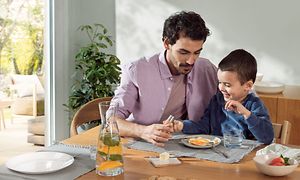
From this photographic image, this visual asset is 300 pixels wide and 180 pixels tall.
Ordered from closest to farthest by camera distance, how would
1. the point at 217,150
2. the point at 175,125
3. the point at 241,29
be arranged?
the point at 217,150
the point at 175,125
the point at 241,29

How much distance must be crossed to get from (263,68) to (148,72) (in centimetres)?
152

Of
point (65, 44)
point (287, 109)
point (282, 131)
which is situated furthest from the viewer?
point (65, 44)

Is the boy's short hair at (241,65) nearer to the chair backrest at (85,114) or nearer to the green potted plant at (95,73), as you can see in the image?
the chair backrest at (85,114)

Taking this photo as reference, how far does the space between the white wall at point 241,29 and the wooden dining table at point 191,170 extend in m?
1.81

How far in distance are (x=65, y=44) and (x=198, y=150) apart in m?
2.57

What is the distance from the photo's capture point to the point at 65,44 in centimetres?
397

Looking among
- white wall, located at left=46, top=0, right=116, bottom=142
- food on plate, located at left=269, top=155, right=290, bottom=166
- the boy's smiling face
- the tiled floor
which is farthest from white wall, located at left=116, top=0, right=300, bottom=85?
food on plate, located at left=269, top=155, right=290, bottom=166

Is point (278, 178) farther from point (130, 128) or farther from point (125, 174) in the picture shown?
point (130, 128)

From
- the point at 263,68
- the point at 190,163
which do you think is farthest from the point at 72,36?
the point at 190,163

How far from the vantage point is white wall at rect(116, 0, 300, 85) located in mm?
3221

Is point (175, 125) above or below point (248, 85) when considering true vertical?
below

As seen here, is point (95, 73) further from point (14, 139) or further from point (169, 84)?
point (169, 84)

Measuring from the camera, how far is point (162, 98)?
2.10 m

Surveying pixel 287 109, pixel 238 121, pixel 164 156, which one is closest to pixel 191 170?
pixel 164 156
